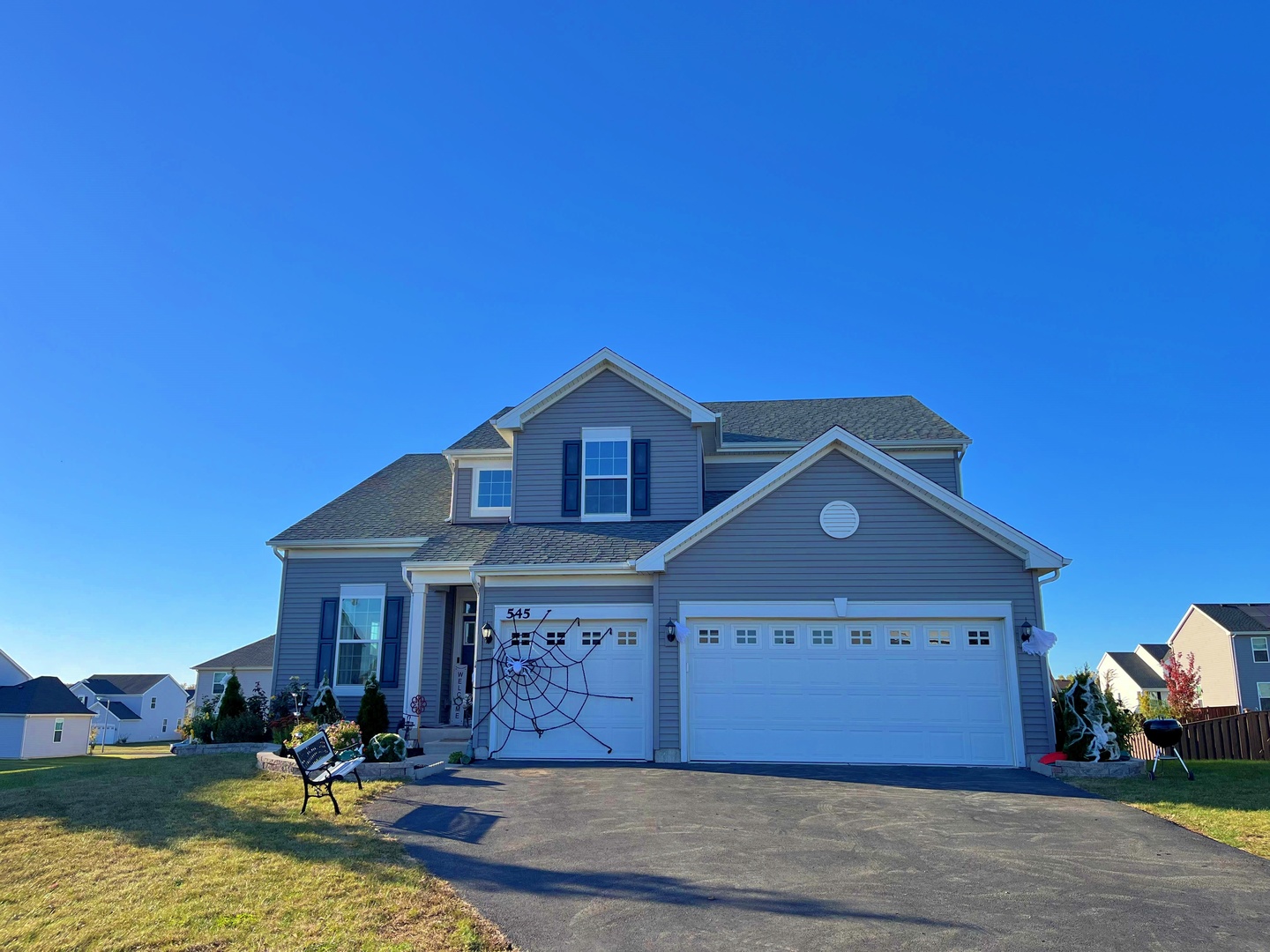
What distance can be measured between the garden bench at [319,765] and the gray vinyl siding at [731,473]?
1040 cm

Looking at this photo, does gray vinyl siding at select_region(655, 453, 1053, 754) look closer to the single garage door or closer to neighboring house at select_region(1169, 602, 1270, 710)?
the single garage door

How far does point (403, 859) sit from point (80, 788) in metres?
6.02

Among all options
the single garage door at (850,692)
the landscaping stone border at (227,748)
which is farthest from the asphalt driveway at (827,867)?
the landscaping stone border at (227,748)

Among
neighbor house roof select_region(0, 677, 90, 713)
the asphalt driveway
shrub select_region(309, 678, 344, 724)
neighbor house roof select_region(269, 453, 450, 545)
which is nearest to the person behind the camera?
the asphalt driveway

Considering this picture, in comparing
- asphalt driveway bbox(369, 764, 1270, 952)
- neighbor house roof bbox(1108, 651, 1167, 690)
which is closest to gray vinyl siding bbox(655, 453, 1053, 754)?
asphalt driveway bbox(369, 764, 1270, 952)

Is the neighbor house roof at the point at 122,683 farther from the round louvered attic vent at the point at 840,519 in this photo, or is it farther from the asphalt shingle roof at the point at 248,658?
the round louvered attic vent at the point at 840,519

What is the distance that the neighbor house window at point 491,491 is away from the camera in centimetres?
1889

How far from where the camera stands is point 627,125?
16.4 metres

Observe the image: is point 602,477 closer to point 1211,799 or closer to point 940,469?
point 940,469

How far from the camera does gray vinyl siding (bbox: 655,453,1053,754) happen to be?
13.6 m

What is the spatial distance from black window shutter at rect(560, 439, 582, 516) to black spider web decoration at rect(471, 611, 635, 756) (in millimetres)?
2945

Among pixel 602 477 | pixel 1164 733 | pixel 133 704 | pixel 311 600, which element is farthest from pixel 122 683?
pixel 1164 733

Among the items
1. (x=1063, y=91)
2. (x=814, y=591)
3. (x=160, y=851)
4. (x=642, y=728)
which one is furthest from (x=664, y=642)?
(x=1063, y=91)

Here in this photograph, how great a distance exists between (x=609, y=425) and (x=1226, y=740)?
1363 cm
